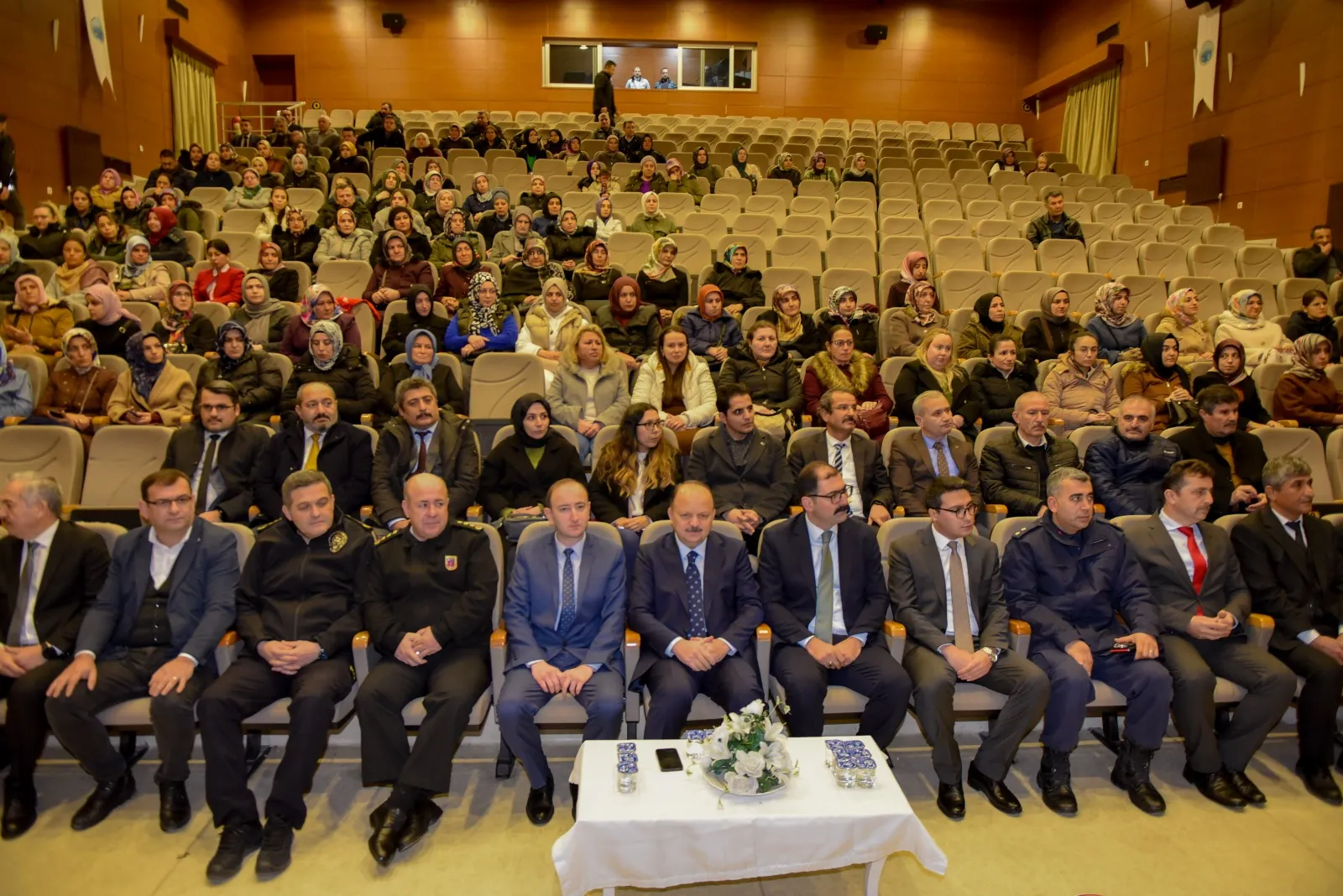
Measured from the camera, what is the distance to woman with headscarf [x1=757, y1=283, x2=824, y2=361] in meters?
4.92

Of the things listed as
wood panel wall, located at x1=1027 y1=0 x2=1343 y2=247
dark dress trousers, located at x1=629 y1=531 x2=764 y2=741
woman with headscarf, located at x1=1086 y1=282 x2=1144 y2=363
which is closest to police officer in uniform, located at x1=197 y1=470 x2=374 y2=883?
dark dress trousers, located at x1=629 y1=531 x2=764 y2=741

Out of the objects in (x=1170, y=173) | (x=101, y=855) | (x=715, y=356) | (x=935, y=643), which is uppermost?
(x=1170, y=173)

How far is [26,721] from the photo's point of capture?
254 cm


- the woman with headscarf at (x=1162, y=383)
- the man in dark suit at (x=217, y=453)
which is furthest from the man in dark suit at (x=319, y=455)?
the woman with headscarf at (x=1162, y=383)

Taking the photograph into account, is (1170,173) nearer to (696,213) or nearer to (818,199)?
(818,199)

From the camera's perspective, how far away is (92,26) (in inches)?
362

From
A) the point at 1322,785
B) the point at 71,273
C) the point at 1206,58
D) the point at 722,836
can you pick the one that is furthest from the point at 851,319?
the point at 1206,58

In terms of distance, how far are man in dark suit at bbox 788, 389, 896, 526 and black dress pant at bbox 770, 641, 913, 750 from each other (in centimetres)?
102

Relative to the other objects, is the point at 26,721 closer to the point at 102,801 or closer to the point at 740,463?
the point at 102,801

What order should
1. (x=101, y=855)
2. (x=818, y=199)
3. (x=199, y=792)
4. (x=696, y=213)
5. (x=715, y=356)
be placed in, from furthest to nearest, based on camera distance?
1. (x=818, y=199)
2. (x=696, y=213)
3. (x=715, y=356)
4. (x=199, y=792)
5. (x=101, y=855)

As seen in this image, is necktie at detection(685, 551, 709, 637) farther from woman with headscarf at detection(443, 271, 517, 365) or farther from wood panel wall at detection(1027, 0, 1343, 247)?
wood panel wall at detection(1027, 0, 1343, 247)

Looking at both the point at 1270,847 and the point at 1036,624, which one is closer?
the point at 1270,847

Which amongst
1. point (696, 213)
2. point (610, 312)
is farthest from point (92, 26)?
point (610, 312)

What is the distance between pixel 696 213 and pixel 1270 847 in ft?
19.3
